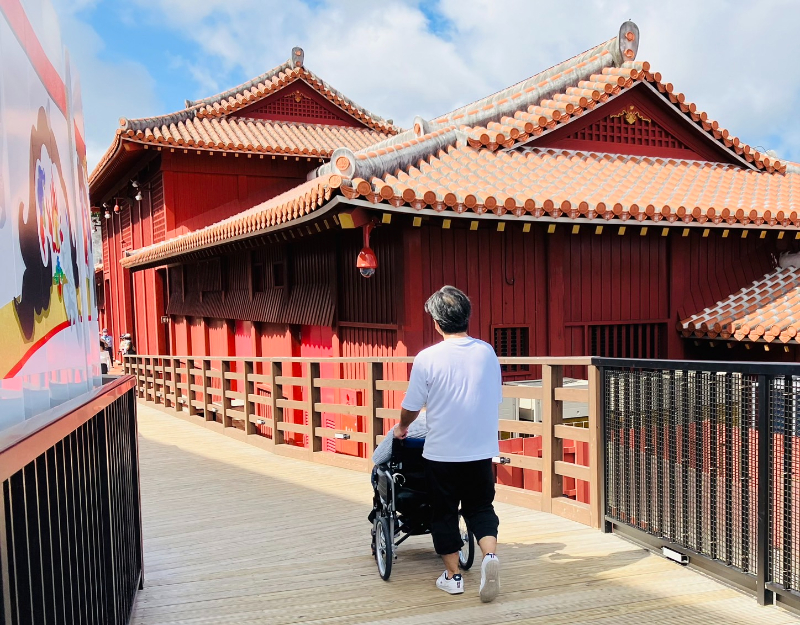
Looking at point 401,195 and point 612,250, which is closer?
point 401,195

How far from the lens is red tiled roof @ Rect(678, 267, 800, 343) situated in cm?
916

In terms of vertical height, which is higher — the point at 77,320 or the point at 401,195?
the point at 401,195

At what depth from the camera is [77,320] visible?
304 centimetres

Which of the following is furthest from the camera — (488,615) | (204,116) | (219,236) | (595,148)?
(204,116)

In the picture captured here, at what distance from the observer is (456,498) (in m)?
4.26

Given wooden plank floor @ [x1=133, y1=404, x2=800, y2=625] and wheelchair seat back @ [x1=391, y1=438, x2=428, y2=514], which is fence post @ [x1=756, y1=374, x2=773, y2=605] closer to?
wooden plank floor @ [x1=133, y1=404, x2=800, y2=625]

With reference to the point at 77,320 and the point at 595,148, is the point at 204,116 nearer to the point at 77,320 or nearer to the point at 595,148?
the point at 595,148

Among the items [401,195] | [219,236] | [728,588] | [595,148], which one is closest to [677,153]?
[595,148]

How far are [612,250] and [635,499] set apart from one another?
579 centimetres

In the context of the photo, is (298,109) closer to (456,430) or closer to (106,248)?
(106,248)

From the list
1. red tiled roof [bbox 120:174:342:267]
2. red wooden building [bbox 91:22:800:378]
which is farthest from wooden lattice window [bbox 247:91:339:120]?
red wooden building [bbox 91:22:800:378]

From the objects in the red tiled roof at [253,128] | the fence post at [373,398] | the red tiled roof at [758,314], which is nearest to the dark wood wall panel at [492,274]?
the fence post at [373,398]

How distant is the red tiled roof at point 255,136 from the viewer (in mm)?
17094

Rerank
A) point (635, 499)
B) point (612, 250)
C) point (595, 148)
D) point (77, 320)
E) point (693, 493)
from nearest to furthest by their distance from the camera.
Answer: point (77, 320)
point (693, 493)
point (635, 499)
point (612, 250)
point (595, 148)
